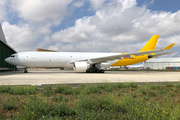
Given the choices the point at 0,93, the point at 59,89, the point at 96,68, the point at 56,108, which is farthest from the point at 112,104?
the point at 96,68

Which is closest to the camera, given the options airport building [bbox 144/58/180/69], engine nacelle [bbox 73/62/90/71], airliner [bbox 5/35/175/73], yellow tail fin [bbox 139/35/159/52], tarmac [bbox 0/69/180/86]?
tarmac [bbox 0/69/180/86]

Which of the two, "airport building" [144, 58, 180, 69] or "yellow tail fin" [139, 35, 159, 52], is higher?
"yellow tail fin" [139, 35, 159, 52]

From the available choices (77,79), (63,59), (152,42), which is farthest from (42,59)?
(152,42)

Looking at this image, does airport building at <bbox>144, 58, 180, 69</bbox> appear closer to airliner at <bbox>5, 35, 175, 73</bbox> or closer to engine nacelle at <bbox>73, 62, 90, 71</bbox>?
airliner at <bbox>5, 35, 175, 73</bbox>

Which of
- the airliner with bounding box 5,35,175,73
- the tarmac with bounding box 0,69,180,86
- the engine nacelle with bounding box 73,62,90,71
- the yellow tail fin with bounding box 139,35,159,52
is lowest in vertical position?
the tarmac with bounding box 0,69,180,86

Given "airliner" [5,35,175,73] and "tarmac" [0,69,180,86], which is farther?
"airliner" [5,35,175,73]

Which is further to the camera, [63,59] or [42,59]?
[63,59]

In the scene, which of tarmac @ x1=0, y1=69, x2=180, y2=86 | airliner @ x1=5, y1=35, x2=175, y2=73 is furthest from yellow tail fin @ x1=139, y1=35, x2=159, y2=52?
tarmac @ x1=0, y1=69, x2=180, y2=86

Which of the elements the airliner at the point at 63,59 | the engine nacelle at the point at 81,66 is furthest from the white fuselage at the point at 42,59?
the engine nacelle at the point at 81,66

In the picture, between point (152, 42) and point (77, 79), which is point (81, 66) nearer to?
point (77, 79)

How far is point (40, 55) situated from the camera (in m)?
21.2

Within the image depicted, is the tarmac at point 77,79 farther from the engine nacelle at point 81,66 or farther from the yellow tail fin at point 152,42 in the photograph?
the yellow tail fin at point 152,42

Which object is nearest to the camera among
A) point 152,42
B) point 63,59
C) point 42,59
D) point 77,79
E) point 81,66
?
point 77,79

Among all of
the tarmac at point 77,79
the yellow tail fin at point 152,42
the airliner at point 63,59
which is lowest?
the tarmac at point 77,79
